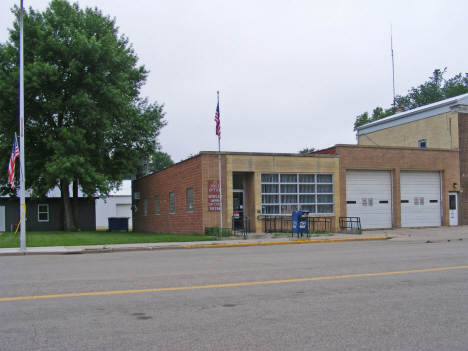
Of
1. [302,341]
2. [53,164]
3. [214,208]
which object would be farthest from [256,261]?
[53,164]

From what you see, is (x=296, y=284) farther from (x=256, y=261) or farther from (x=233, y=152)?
(x=233, y=152)

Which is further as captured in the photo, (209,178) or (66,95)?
(66,95)

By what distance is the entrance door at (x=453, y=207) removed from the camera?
98.8 feet

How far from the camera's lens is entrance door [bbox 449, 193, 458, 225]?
3011cm

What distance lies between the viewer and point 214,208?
949 inches

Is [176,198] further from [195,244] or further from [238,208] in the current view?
[195,244]

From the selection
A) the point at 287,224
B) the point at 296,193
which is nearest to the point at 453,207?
the point at 296,193

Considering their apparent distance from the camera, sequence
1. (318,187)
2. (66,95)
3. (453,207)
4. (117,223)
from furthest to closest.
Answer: (117,223), (66,95), (453,207), (318,187)

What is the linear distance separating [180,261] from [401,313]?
7.93 m

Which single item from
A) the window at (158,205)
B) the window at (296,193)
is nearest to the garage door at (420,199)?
the window at (296,193)

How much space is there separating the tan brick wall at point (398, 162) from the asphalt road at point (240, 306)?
1513 centimetres

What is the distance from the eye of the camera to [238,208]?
25953 millimetres

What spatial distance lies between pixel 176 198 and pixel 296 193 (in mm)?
7382

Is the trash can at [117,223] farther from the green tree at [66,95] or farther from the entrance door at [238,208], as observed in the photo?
the entrance door at [238,208]
